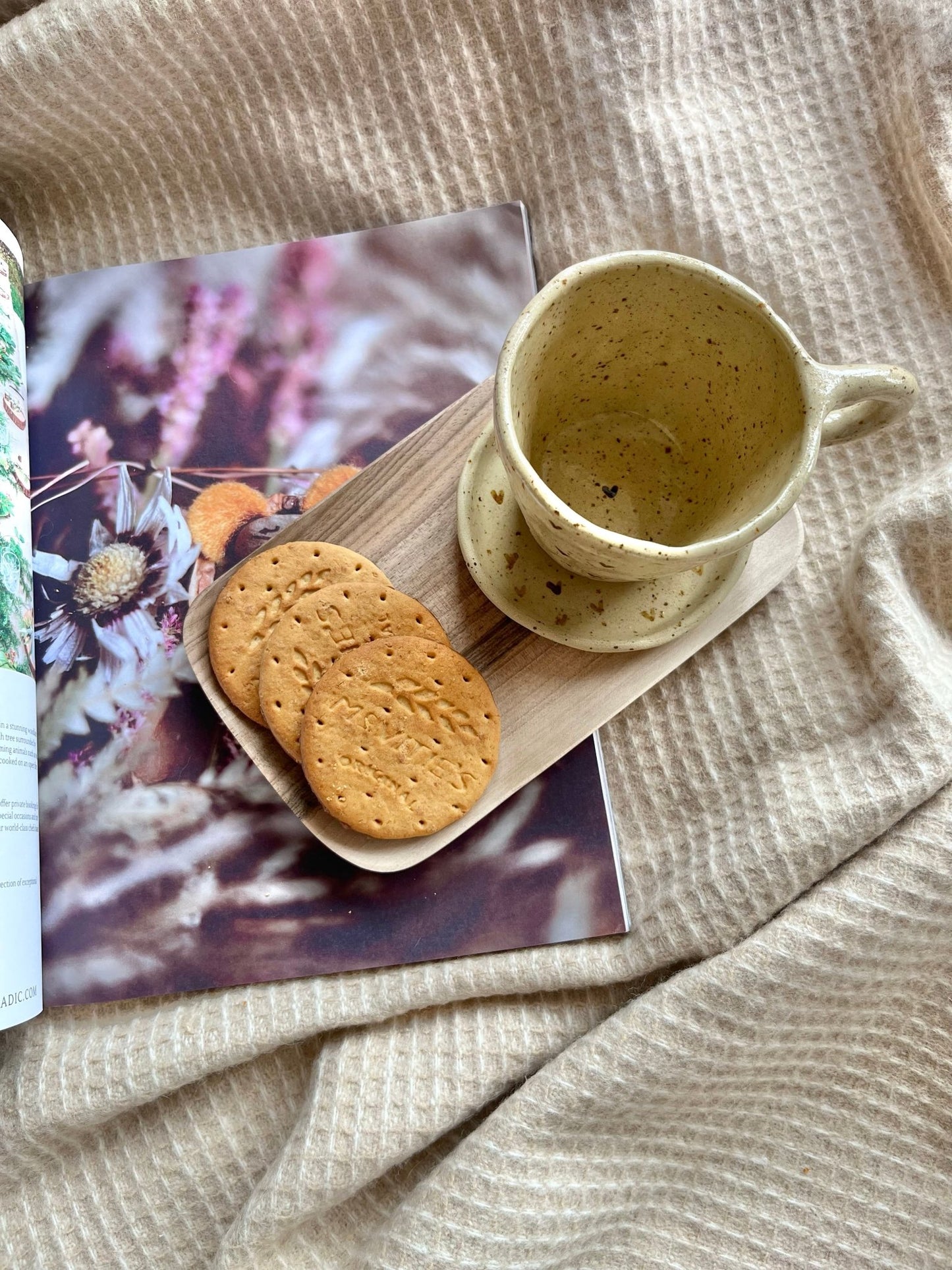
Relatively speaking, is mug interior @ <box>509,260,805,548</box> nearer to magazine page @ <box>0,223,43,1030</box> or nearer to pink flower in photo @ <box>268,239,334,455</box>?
pink flower in photo @ <box>268,239,334,455</box>

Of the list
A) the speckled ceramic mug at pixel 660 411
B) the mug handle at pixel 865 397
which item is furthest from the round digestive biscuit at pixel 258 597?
the mug handle at pixel 865 397

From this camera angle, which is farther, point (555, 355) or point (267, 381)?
point (267, 381)

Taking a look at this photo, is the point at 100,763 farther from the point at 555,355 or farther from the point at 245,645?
the point at 555,355

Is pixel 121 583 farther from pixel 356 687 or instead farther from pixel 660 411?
pixel 660 411

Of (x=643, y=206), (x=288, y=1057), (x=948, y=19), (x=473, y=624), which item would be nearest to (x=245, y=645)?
(x=473, y=624)

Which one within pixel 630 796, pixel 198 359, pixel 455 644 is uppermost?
pixel 198 359

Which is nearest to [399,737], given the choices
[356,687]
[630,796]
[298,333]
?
[356,687]

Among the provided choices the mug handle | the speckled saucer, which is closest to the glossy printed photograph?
the speckled saucer
